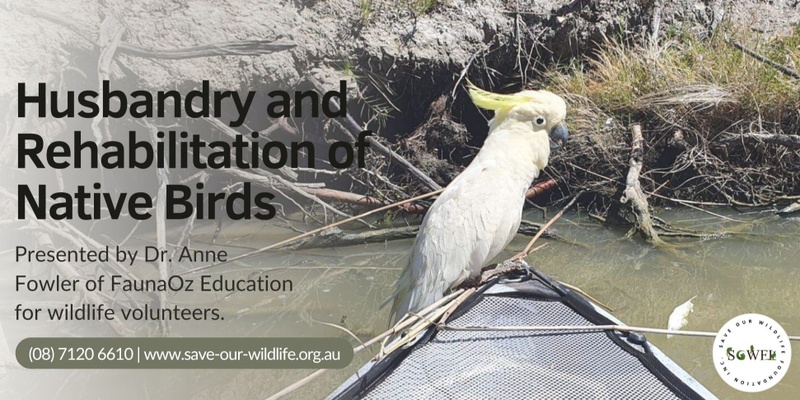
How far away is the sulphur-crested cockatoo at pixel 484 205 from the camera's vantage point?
2.42 meters

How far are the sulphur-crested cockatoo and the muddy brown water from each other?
0.50 meters

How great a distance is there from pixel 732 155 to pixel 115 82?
12.5ft

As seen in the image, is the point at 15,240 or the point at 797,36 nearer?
the point at 15,240

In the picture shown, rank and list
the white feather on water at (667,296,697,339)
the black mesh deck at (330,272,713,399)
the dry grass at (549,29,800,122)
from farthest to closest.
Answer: the dry grass at (549,29,800,122) → the white feather on water at (667,296,697,339) → the black mesh deck at (330,272,713,399)

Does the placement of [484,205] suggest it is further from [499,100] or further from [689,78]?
[689,78]

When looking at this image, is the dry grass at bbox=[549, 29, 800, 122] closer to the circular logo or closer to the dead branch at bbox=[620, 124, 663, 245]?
the dead branch at bbox=[620, 124, 663, 245]

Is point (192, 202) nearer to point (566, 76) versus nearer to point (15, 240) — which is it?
point (15, 240)

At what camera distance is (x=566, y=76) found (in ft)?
15.7

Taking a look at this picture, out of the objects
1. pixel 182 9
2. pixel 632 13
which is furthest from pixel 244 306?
pixel 632 13

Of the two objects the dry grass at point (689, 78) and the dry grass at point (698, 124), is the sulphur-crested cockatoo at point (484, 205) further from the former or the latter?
the dry grass at point (689, 78)

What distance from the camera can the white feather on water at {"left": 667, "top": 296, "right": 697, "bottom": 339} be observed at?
2811mm

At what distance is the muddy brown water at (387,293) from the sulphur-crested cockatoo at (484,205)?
1.65 ft

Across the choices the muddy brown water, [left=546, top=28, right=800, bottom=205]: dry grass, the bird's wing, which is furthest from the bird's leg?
[left=546, top=28, right=800, bottom=205]: dry grass

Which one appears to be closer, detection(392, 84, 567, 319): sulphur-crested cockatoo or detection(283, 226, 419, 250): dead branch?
detection(392, 84, 567, 319): sulphur-crested cockatoo
